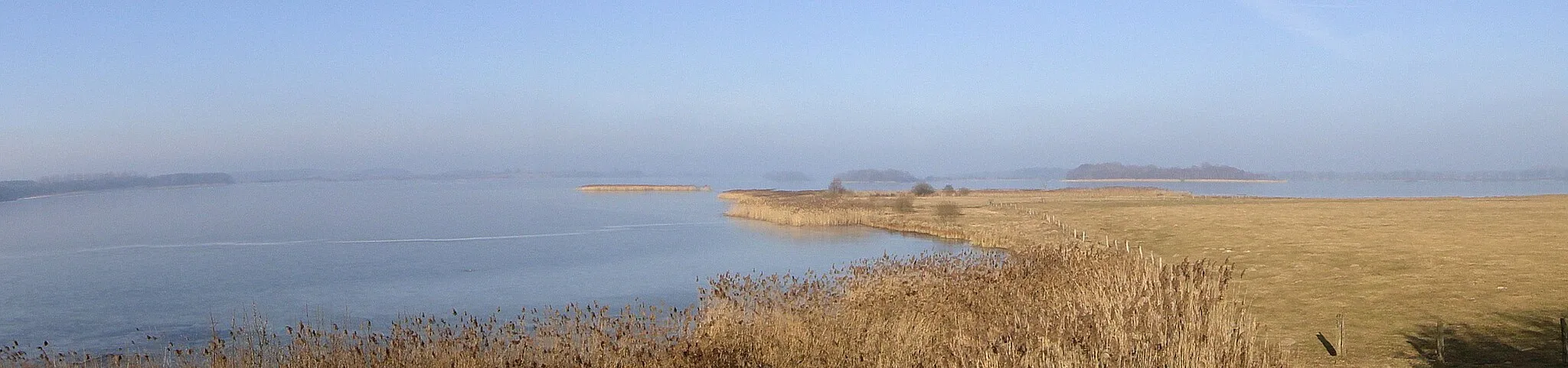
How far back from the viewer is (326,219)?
44906 millimetres

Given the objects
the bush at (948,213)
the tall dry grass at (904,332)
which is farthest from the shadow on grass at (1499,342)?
the bush at (948,213)

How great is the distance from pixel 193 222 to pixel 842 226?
2702 centimetres

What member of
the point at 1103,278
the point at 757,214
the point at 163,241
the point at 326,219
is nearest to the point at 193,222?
the point at 326,219

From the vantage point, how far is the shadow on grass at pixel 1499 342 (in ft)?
26.6

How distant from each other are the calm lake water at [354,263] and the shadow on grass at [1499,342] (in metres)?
10.8

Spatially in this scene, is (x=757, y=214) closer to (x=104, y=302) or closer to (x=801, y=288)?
(x=104, y=302)

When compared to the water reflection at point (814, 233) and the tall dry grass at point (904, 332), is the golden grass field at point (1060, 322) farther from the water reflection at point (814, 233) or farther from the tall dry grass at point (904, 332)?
the water reflection at point (814, 233)

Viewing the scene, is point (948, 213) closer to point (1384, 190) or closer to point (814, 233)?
point (814, 233)

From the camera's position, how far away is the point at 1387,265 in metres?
15.3

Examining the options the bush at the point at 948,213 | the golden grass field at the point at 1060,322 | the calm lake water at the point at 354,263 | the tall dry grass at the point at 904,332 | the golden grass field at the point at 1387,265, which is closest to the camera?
the tall dry grass at the point at 904,332

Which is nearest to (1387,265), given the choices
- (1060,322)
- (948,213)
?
(1060,322)

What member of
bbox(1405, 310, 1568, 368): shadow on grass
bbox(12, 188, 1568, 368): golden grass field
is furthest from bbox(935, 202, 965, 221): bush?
bbox(1405, 310, 1568, 368): shadow on grass

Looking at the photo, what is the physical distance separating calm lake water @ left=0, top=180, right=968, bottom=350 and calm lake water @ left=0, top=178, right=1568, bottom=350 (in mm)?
61

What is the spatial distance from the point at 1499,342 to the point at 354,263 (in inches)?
880
